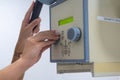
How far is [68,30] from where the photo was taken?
0.67 meters

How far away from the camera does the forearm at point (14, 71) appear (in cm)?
68

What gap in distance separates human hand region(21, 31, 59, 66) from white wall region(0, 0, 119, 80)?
124 cm

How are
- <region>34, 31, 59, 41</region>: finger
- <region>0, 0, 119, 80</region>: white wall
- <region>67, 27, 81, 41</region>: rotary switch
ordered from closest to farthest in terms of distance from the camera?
<region>67, 27, 81, 41</region>: rotary switch
<region>34, 31, 59, 41</region>: finger
<region>0, 0, 119, 80</region>: white wall

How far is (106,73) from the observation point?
2.12 ft

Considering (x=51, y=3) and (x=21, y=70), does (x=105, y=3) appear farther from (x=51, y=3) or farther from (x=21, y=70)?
(x=21, y=70)

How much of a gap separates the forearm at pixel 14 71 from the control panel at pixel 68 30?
118mm

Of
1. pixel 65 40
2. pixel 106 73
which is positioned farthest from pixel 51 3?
pixel 106 73

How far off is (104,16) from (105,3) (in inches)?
1.6

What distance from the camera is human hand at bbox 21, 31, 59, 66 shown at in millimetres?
728

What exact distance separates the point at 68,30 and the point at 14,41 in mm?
1376

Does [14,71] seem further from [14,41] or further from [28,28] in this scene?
[14,41]

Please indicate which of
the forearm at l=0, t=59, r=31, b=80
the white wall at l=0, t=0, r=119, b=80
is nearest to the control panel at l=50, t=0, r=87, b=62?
the forearm at l=0, t=59, r=31, b=80

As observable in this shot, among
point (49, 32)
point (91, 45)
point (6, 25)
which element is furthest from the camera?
point (6, 25)

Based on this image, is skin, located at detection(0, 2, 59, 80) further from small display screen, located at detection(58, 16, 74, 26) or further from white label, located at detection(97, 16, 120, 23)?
white label, located at detection(97, 16, 120, 23)
